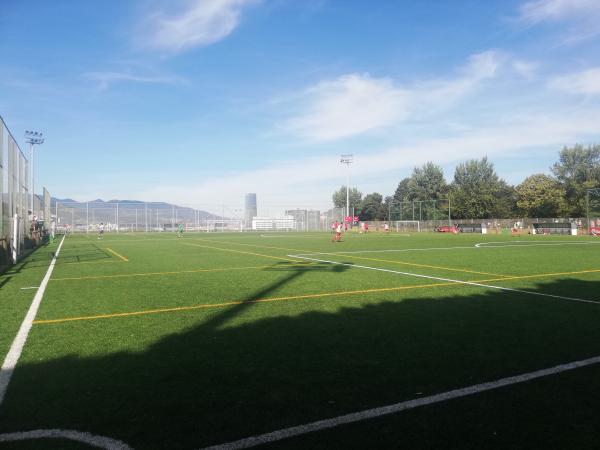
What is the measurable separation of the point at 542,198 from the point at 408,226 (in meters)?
25.9

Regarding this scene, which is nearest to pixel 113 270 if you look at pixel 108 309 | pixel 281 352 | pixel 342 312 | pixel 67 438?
pixel 108 309

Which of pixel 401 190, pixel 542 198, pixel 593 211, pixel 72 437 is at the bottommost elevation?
pixel 72 437

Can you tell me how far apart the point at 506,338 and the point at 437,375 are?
5.92ft

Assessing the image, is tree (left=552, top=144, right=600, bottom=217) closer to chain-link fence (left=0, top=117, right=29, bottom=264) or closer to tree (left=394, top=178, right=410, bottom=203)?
tree (left=394, top=178, right=410, bottom=203)

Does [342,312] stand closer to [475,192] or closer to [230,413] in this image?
[230,413]

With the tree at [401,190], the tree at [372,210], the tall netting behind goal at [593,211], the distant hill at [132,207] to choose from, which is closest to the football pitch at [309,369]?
the tall netting behind goal at [593,211]

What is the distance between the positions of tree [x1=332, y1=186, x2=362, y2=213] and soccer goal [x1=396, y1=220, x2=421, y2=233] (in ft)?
172

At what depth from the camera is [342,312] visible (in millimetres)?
7395

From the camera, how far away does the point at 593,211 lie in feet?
160

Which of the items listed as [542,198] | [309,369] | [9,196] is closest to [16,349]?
[309,369]

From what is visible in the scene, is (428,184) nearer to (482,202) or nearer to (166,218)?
(482,202)

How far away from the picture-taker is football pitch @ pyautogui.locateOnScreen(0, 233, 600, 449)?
10.7ft

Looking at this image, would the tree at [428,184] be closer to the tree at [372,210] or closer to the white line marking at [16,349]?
the tree at [372,210]

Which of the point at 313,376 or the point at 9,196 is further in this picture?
the point at 9,196
